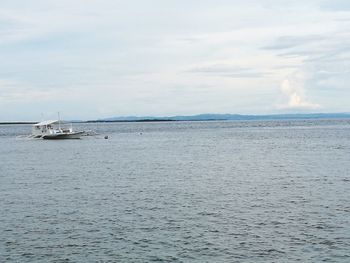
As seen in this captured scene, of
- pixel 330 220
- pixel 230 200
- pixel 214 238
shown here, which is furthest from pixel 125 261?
pixel 230 200

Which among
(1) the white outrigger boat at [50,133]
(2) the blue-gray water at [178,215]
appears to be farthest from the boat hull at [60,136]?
A: (2) the blue-gray water at [178,215]

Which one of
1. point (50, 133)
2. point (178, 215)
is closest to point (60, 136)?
point (50, 133)

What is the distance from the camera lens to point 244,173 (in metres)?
47.4

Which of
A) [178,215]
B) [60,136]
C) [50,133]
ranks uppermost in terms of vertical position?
[50,133]

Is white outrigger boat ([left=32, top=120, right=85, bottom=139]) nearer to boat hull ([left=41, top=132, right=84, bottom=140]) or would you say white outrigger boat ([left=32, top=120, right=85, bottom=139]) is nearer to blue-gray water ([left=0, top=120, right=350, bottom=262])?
boat hull ([left=41, top=132, right=84, bottom=140])

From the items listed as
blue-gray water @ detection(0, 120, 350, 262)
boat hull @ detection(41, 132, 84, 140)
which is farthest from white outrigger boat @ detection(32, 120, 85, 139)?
blue-gray water @ detection(0, 120, 350, 262)

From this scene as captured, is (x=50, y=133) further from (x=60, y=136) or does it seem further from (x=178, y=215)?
(x=178, y=215)

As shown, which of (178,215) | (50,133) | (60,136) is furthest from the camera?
(50,133)

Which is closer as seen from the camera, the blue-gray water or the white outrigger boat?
the blue-gray water

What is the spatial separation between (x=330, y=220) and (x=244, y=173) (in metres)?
21.3

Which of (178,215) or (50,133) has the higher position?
(50,133)

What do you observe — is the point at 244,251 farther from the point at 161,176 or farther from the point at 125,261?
the point at 161,176

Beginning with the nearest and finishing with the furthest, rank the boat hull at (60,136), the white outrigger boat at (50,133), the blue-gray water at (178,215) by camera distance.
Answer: the blue-gray water at (178,215), the boat hull at (60,136), the white outrigger boat at (50,133)

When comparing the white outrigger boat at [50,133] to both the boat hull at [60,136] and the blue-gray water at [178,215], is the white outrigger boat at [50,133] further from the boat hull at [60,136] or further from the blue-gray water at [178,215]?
the blue-gray water at [178,215]
